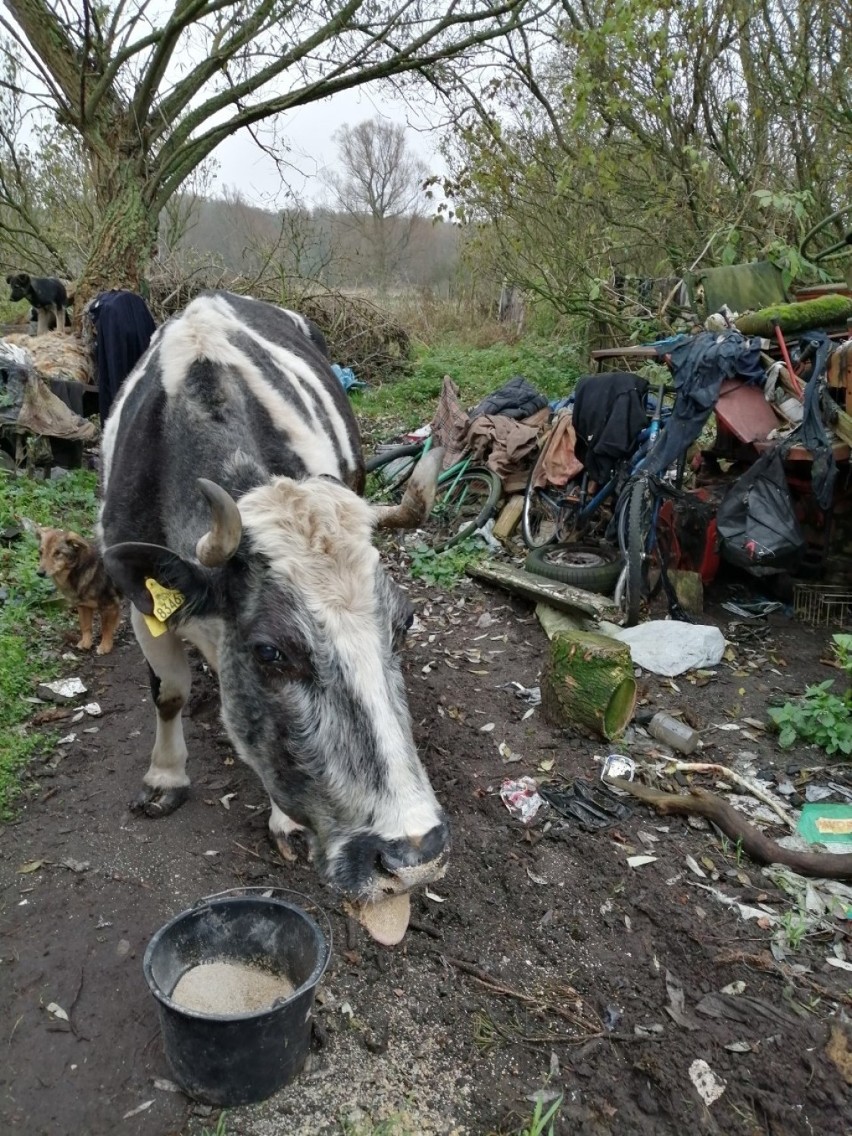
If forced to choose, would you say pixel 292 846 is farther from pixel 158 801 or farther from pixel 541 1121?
pixel 541 1121

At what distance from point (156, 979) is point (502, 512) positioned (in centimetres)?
580

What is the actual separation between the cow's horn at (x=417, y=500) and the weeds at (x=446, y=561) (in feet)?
12.5

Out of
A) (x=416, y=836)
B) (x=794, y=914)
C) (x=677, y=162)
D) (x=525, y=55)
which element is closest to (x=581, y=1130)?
(x=416, y=836)

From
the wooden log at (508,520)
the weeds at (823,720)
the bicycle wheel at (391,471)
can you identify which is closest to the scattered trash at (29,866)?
the weeds at (823,720)

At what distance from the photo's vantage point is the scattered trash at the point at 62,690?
4.57m

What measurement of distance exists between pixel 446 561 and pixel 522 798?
348cm

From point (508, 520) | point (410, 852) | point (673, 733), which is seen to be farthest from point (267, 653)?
point (508, 520)

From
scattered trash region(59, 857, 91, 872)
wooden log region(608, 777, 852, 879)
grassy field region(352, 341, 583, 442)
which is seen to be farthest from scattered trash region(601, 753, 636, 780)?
grassy field region(352, 341, 583, 442)

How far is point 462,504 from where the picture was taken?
8.16 m

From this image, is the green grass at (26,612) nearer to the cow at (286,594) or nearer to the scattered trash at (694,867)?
the cow at (286,594)

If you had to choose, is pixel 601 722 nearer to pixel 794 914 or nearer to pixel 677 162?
pixel 794 914

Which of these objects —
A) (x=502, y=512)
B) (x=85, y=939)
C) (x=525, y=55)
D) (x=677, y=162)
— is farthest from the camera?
(x=525, y=55)

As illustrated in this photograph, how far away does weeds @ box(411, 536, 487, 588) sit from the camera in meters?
6.68

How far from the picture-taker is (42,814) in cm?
362
